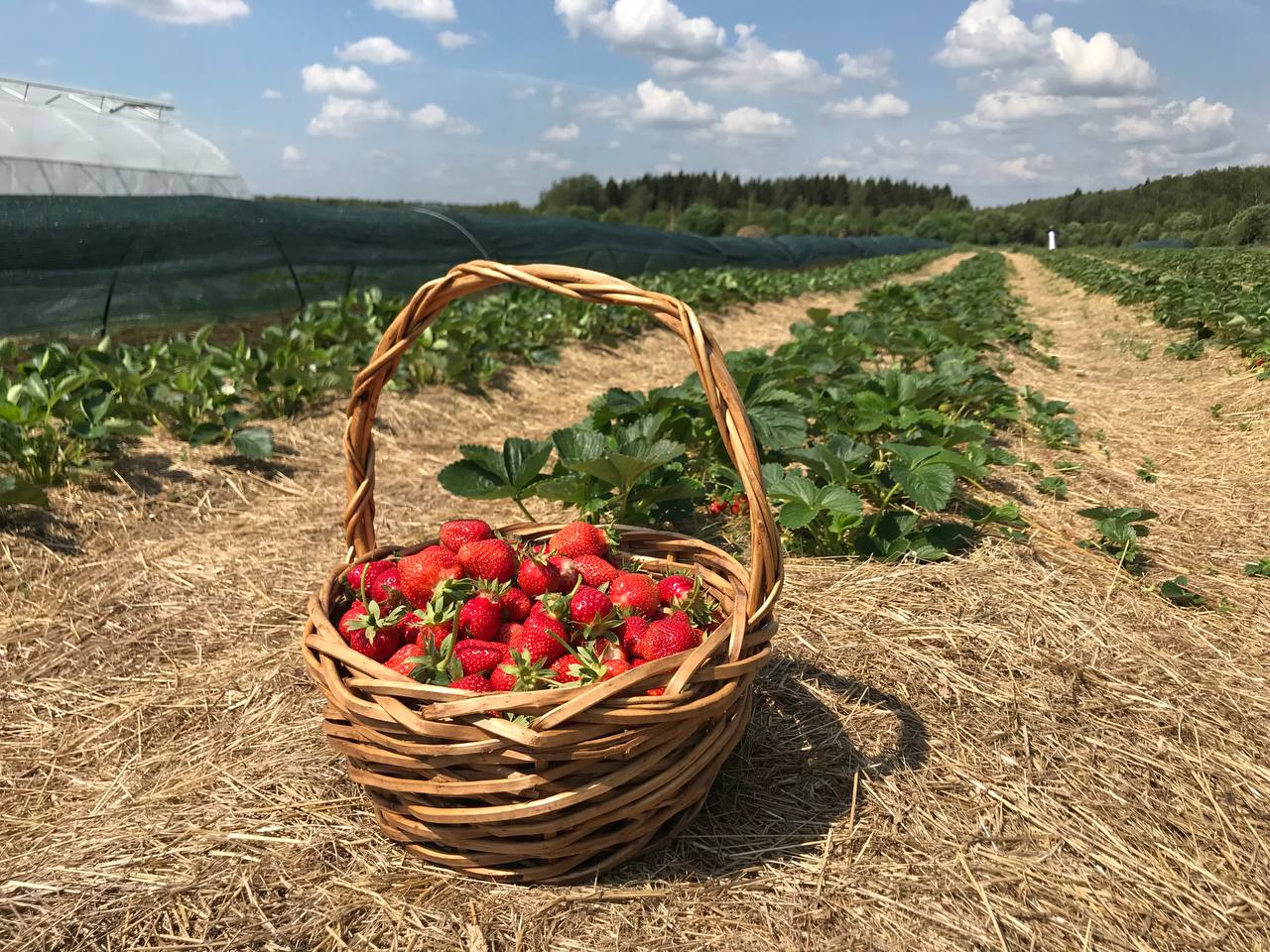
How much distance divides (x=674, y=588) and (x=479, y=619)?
0.41m

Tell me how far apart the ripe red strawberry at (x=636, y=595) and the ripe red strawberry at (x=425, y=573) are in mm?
330

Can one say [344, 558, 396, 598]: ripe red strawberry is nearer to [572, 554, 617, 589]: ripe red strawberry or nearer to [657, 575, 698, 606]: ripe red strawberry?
[572, 554, 617, 589]: ripe red strawberry

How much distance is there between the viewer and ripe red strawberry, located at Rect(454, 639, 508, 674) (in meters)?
1.44

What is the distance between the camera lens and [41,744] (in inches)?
83.6

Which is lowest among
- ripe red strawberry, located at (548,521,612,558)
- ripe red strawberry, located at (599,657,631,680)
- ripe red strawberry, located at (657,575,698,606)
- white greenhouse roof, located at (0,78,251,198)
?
ripe red strawberry, located at (599,657,631,680)

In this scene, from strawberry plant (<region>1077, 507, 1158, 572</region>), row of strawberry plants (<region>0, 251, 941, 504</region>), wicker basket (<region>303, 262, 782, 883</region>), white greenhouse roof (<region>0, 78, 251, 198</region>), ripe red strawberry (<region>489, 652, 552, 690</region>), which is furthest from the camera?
white greenhouse roof (<region>0, 78, 251, 198</region>)

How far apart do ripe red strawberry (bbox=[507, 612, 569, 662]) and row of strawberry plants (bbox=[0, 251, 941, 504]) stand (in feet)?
8.68

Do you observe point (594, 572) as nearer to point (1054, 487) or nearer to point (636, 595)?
point (636, 595)

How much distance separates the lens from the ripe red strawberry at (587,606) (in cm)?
153

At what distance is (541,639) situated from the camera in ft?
4.76

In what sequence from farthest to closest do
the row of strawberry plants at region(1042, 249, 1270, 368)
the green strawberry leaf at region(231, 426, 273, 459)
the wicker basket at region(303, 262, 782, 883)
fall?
the row of strawberry plants at region(1042, 249, 1270, 368) < the green strawberry leaf at region(231, 426, 273, 459) < the wicker basket at region(303, 262, 782, 883)

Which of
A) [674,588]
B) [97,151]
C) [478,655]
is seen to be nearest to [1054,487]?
[674,588]

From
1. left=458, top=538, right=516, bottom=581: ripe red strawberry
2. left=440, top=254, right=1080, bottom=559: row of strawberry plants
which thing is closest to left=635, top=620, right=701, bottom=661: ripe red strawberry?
left=458, top=538, right=516, bottom=581: ripe red strawberry

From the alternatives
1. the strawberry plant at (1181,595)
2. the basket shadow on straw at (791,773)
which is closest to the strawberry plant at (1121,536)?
the strawberry plant at (1181,595)
